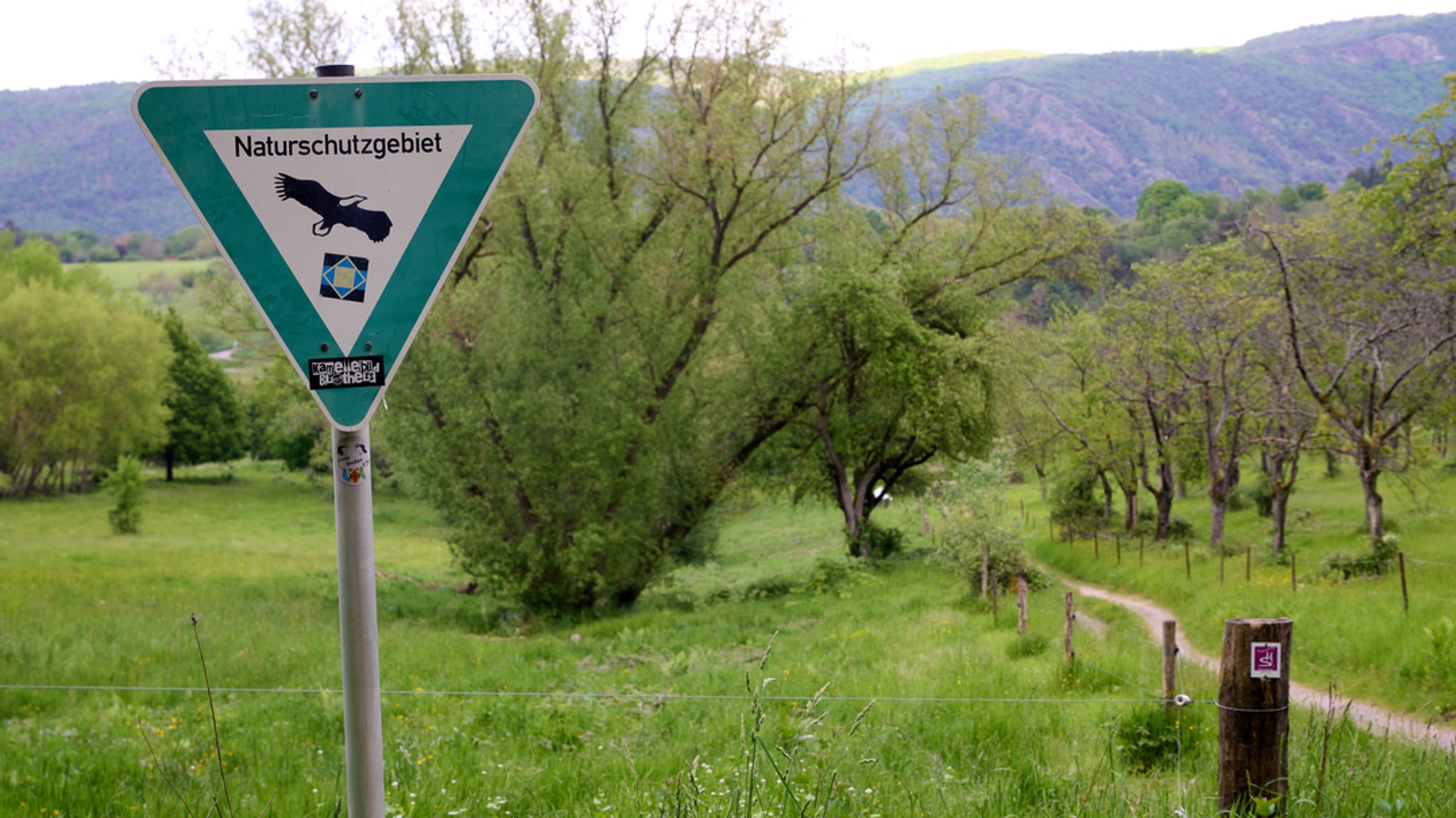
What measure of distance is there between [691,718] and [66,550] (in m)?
31.6

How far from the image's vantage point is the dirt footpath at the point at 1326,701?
21.5 feet

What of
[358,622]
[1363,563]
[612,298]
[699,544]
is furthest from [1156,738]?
[699,544]

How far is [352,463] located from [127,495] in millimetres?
41829

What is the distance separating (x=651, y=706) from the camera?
8805mm

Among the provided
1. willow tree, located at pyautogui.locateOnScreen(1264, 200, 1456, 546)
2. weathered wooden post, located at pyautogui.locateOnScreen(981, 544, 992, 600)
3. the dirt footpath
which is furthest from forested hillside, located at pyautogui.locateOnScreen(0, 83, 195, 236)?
willow tree, located at pyautogui.locateOnScreen(1264, 200, 1456, 546)

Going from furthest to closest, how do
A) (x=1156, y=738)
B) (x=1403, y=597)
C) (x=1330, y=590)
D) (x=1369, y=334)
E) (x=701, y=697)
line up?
(x=1369, y=334)
(x=1330, y=590)
(x=1403, y=597)
(x=1156, y=738)
(x=701, y=697)

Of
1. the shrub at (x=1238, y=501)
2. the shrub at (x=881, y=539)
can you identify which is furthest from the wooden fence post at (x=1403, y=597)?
the shrub at (x=1238, y=501)

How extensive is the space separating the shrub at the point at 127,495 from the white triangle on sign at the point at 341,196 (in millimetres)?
41402

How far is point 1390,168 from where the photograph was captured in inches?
744

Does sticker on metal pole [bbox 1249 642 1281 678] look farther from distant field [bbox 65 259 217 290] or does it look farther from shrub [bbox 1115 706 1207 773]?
distant field [bbox 65 259 217 290]

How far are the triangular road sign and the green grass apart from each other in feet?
29.0

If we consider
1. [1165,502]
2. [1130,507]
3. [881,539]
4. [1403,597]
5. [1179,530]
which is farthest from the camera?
[1130,507]

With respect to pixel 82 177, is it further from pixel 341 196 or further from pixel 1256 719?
pixel 1256 719

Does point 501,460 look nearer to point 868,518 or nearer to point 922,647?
point 922,647
